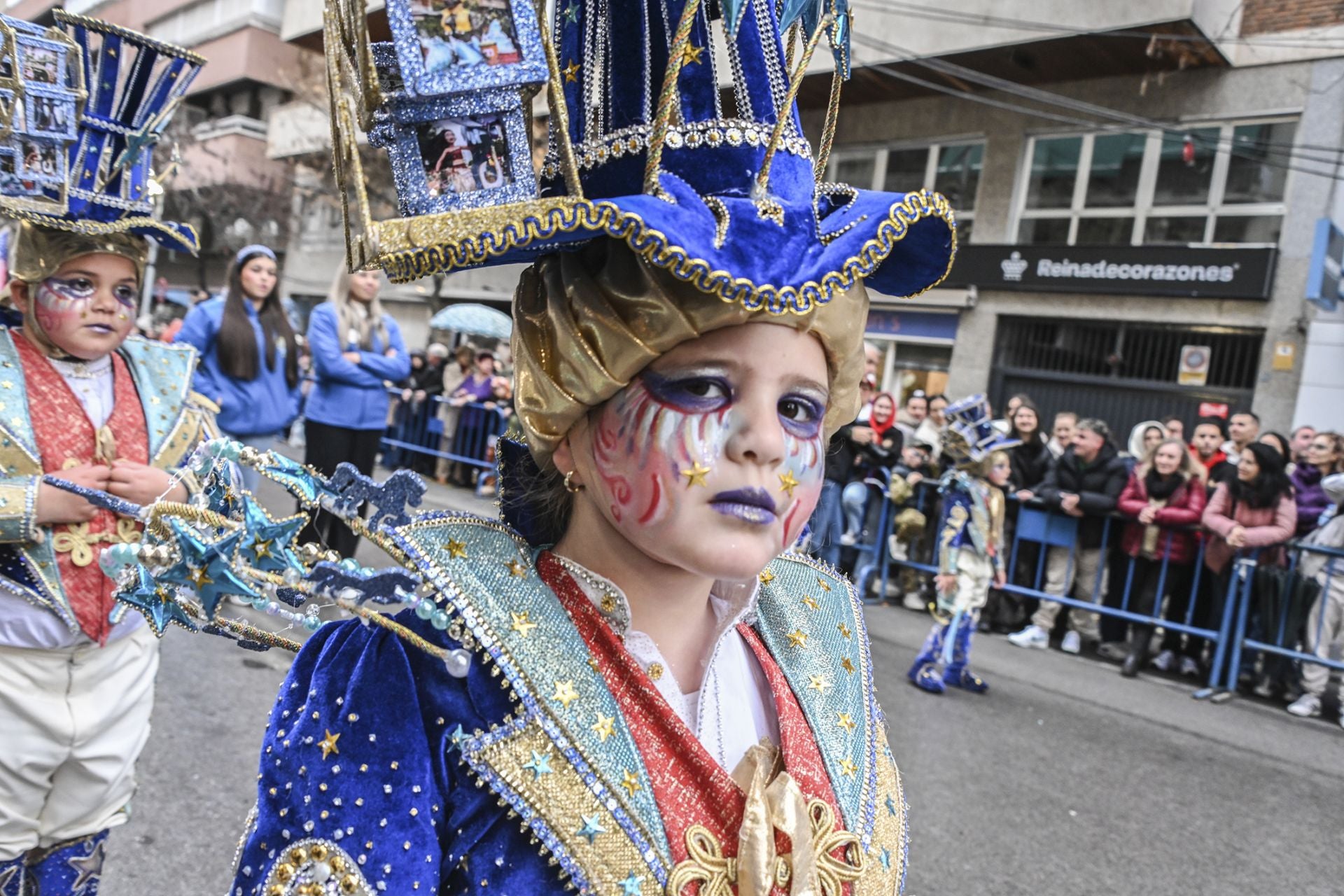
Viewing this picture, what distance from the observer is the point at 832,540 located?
806 centimetres

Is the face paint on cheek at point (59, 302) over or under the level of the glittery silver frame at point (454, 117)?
under

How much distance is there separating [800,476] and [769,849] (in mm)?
463

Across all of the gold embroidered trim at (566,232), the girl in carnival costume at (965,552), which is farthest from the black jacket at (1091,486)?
the gold embroidered trim at (566,232)

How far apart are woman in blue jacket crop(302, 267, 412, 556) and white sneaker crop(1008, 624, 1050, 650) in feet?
15.3

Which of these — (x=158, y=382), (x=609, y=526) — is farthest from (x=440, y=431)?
(x=609, y=526)

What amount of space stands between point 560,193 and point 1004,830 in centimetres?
365

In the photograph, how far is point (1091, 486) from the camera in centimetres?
712

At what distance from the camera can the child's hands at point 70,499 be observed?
2.19 m

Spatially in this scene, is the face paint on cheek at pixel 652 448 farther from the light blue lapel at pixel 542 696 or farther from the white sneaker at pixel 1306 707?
the white sneaker at pixel 1306 707

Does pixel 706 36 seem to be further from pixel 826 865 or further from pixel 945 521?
pixel 945 521

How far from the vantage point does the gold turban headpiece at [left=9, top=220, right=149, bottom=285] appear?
7.41ft

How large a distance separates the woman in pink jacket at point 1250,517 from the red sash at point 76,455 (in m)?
6.21

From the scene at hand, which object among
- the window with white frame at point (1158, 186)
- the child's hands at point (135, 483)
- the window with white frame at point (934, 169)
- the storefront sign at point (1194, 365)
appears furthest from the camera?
the window with white frame at point (934, 169)

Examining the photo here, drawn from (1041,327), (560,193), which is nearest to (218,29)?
(1041,327)
